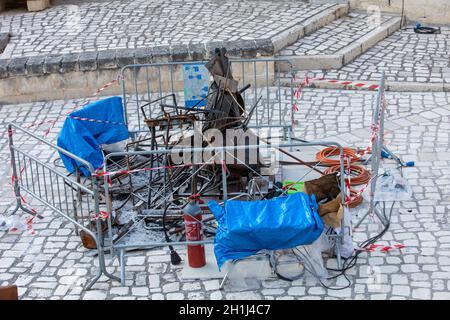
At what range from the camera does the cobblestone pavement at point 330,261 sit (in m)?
7.95

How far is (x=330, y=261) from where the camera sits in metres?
8.42

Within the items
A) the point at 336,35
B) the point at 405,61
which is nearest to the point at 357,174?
the point at 405,61

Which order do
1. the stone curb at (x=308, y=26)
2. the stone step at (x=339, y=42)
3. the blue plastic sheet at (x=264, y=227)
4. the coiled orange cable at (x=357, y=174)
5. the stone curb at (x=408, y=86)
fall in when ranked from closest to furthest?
1. the blue plastic sheet at (x=264, y=227)
2. the coiled orange cable at (x=357, y=174)
3. the stone curb at (x=408, y=86)
4. the stone step at (x=339, y=42)
5. the stone curb at (x=308, y=26)

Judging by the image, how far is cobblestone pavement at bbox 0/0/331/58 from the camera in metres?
14.4

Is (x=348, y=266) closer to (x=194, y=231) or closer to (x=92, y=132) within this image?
(x=194, y=231)

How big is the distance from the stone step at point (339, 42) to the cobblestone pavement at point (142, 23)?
0.52 m

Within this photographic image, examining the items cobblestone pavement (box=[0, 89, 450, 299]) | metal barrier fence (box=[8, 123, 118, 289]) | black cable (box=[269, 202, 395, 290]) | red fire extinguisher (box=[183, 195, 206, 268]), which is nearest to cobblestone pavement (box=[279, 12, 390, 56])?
cobblestone pavement (box=[0, 89, 450, 299])

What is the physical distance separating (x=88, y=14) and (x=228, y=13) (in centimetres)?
291

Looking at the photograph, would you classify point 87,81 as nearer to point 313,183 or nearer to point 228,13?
point 228,13

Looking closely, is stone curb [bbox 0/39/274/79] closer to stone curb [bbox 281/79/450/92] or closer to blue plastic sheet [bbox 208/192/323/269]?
stone curb [bbox 281/79/450/92]

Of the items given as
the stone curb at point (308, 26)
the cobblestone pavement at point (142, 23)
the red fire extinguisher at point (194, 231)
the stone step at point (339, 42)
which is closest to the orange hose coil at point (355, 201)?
the red fire extinguisher at point (194, 231)

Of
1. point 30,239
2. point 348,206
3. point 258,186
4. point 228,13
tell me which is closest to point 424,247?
point 348,206

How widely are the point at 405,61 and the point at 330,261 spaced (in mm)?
6756

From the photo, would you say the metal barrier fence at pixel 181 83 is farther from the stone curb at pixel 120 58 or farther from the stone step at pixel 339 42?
the stone step at pixel 339 42
